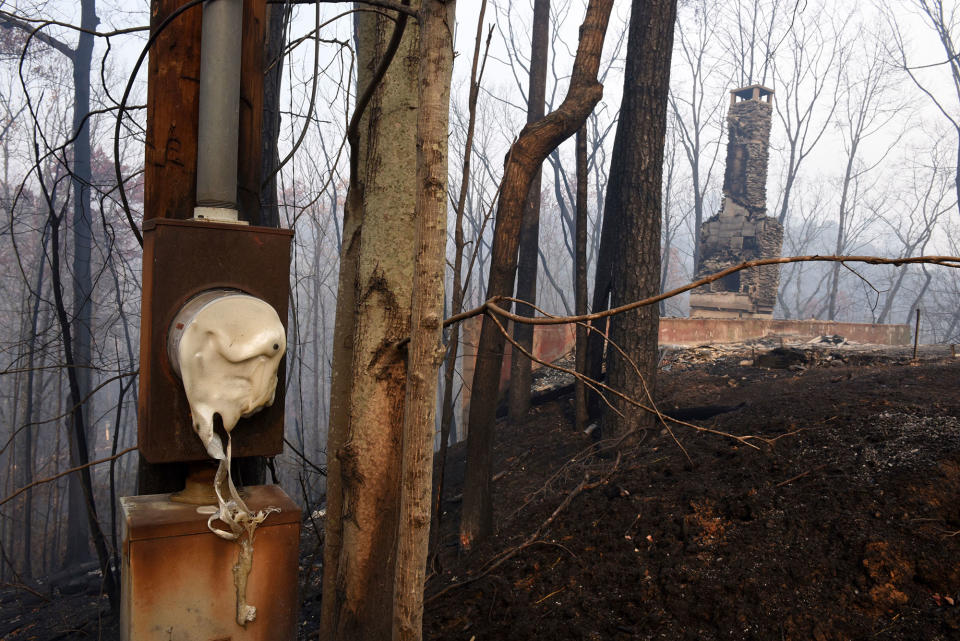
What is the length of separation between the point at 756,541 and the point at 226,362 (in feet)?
8.79

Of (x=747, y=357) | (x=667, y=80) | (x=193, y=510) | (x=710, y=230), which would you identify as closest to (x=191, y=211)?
(x=193, y=510)

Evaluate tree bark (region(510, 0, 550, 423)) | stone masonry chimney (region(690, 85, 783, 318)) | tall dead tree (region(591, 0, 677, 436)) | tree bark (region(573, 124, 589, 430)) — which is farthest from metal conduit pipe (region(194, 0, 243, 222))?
stone masonry chimney (region(690, 85, 783, 318))

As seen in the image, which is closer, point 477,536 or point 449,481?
point 477,536

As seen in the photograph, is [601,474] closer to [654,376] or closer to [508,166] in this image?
[654,376]

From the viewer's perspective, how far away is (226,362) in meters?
1.70

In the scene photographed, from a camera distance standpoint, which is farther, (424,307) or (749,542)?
(749,542)

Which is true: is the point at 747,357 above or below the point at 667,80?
below

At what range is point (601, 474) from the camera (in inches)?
177

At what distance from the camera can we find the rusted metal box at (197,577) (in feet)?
5.85

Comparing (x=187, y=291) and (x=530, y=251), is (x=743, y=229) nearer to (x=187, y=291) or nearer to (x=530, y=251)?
(x=530, y=251)

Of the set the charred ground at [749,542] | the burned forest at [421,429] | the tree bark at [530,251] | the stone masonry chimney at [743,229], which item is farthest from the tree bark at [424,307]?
the stone masonry chimney at [743,229]

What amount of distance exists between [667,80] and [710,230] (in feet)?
54.2

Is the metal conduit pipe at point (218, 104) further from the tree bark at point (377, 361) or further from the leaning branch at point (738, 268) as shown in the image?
the leaning branch at point (738, 268)

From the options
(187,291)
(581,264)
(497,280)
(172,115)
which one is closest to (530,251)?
(581,264)
